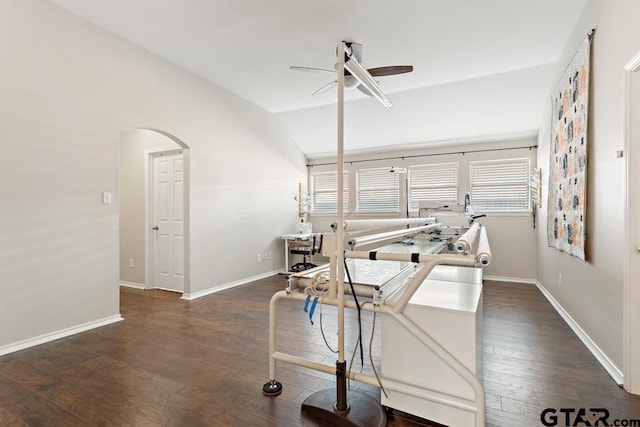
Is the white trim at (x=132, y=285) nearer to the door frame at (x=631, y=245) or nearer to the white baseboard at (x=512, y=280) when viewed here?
the door frame at (x=631, y=245)

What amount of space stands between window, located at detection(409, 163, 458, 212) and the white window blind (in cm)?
30

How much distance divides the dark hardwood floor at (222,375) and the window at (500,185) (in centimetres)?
230

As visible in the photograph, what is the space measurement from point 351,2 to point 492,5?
4.06 ft

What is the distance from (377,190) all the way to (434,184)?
1077 mm

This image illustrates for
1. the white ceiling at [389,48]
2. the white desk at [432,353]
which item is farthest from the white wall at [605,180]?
the white desk at [432,353]

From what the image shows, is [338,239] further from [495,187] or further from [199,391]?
[495,187]

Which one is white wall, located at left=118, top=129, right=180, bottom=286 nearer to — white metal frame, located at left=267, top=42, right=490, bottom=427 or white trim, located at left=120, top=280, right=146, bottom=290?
white trim, located at left=120, top=280, right=146, bottom=290

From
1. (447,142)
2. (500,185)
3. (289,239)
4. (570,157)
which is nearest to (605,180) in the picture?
(570,157)

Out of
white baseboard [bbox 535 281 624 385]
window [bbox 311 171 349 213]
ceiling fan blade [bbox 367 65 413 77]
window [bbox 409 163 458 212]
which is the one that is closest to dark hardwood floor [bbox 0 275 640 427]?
white baseboard [bbox 535 281 624 385]

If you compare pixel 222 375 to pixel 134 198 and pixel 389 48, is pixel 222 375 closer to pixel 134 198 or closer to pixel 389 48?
pixel 389 48

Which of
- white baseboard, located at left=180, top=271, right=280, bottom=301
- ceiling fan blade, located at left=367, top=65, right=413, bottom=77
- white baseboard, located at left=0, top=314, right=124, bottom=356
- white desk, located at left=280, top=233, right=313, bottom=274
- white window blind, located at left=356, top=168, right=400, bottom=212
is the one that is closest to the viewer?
white baseboard, located at left=0, top=314, right=124, bottom=356

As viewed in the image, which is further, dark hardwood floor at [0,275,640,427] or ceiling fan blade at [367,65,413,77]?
ceiling fan blade at [367,65,413,77]

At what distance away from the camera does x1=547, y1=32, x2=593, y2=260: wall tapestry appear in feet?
8.70

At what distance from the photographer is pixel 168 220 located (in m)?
4.77
